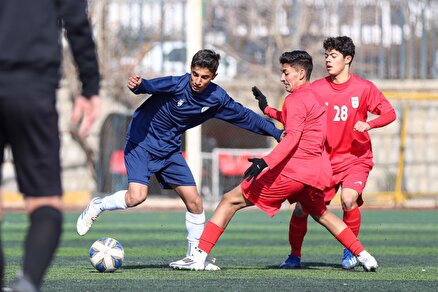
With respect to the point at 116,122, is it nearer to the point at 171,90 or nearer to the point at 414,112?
the point at 414,112

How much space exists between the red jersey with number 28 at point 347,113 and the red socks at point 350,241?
819mm

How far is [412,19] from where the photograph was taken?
22656 millimetres

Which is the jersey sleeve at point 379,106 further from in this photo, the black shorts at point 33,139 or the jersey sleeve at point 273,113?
the black shorts at point 33,139

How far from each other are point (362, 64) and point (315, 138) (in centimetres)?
1535

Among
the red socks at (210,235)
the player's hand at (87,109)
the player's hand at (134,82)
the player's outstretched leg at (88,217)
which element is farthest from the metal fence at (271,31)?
the player's hand at (87,109)

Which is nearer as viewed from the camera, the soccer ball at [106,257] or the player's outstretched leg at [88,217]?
the soccer ball at [106,257]

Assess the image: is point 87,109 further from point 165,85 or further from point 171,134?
point 171,134

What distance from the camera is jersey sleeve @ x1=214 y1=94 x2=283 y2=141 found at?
28.2ft

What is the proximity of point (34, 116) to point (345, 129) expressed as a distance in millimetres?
4739

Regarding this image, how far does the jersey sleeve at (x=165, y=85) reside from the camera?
834 centimetres

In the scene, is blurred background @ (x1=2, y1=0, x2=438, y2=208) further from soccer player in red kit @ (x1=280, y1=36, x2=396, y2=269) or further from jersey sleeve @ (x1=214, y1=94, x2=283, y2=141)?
jersey sleeve @ (x1=214, y1=94, x2=283, y2=141)

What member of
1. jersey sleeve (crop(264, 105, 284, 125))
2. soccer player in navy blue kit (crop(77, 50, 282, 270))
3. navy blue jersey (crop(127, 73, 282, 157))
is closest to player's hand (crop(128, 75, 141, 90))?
navy blue jersey (crop(127, 73, 282, 157))

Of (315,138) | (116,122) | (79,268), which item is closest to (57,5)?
(315,138)

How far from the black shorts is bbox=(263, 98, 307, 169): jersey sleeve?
118 inches
